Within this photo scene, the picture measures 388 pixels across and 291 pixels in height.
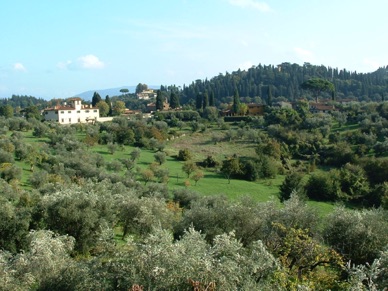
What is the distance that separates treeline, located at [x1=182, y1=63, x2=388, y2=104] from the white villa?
65.9 m

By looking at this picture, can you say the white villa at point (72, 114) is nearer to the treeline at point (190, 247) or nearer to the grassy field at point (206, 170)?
the grassy field at point (206, 170)

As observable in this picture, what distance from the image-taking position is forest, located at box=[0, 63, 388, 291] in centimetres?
1188

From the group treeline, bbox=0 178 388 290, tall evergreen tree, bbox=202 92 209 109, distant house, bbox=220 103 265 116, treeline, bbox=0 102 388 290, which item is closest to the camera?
treeline, bbox=0 178 388 290

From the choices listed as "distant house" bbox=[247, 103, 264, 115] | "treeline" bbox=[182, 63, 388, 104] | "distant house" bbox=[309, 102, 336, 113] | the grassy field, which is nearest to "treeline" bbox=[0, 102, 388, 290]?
the grassy field

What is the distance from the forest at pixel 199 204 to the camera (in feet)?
39.0

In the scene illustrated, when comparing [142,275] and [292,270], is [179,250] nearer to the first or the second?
[142,275]

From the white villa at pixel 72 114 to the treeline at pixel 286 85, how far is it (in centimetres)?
6586

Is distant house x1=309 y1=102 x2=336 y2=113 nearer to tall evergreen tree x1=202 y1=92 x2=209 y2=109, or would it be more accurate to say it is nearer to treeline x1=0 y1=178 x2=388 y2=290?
tall evergreen tree x1=202 y1=92 x2=209 y2=109

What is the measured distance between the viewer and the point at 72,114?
8688 cm

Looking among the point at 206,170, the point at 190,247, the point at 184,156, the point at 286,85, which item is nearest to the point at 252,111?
the point at 184,156

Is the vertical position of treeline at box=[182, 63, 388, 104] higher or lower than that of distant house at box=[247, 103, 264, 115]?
higher

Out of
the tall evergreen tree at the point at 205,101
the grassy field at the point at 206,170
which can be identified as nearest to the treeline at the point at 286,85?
the tall evergreen tree at the point at 205,101

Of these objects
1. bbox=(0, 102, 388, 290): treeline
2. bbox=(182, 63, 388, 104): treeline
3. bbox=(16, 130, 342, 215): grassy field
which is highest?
bbox=(182, 63, 388, 104): treeline

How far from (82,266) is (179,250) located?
3.51 meters
